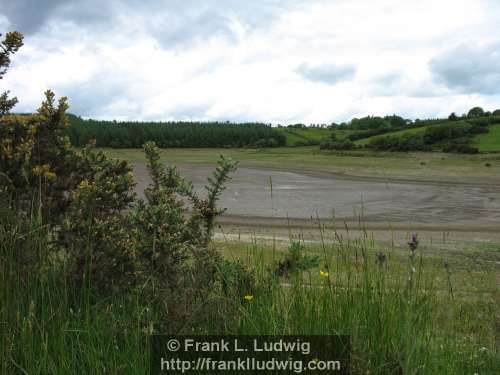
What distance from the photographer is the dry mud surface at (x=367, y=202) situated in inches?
747

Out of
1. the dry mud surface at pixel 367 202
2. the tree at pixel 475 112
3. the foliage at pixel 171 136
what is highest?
the tree at pixel 475 112

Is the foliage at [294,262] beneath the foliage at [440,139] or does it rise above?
beneath

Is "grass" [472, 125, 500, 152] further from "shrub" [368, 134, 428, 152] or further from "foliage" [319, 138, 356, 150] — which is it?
"foliage" [319, 138, 356, 150]

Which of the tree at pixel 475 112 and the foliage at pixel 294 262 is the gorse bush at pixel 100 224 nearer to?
the foliage at pixel 294 262

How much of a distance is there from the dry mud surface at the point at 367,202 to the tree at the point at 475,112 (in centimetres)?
3081

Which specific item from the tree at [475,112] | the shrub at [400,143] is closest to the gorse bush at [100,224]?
the shrub at [400,143]

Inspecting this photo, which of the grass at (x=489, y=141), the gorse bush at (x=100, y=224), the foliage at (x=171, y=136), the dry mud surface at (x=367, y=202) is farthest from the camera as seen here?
the foliage at (x=171, y=136)

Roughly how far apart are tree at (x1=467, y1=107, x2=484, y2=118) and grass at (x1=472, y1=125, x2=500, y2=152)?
31.9 ft

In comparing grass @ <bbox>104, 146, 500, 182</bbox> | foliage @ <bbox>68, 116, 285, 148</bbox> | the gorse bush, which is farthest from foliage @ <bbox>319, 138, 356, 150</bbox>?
the gorse bush

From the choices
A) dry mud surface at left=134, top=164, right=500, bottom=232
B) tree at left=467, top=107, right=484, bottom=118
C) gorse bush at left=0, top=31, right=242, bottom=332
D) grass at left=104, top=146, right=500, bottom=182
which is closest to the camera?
gorse bush at left=0, top=31, right=242, bottom=332

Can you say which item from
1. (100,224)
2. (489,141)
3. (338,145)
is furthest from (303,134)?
(100,224)

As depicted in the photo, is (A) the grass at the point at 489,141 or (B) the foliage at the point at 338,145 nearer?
(A) the grass at the point at 489,141

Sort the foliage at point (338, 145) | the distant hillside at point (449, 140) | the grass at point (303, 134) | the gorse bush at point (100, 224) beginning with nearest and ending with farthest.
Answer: the gorse bush at point (100, 224) → the distant hillside at point (449, 140) → the foliage at point (338, 145) → the grass at point (303, 134)

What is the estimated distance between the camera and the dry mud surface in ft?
62.2
